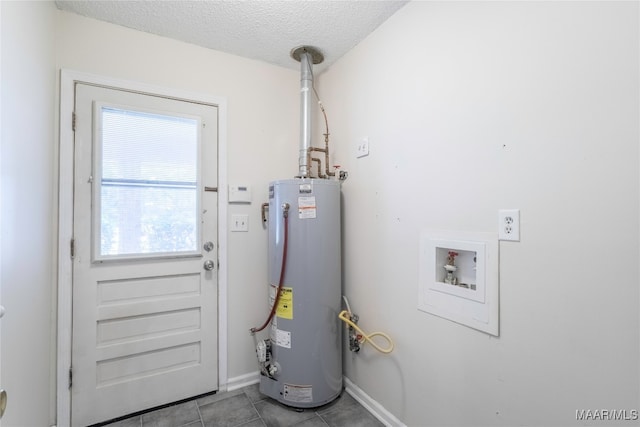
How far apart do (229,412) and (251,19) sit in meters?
2.46

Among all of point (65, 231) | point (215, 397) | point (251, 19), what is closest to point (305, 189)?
point (251, 19)

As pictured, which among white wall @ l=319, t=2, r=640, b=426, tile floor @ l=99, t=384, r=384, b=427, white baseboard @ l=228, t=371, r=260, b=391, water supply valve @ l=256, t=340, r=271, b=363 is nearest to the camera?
white wall @ l=319, t=2, r=640, b=426

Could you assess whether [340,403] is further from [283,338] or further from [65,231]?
[65,231]

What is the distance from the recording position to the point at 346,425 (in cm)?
173

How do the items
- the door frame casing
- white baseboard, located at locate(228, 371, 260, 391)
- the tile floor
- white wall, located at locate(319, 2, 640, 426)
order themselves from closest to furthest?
white wall, located at locate(319, 2, 640, 426), the door frame casing, the tile floor, white baseboard, located at locate(228, 371, 260, 391)

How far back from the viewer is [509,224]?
45.5 inches

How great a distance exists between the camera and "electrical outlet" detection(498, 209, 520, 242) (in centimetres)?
113

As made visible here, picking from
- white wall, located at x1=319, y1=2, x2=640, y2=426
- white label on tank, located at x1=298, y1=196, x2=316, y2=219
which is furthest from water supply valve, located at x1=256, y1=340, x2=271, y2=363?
white label on tank, located at x1=298, y1=196, x2=316, y2=219

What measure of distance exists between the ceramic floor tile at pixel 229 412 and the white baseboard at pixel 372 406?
66cm

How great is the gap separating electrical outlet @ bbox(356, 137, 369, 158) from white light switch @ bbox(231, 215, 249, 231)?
0.94 m

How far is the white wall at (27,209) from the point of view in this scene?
1.03m

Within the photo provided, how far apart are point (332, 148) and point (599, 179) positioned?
159 cm

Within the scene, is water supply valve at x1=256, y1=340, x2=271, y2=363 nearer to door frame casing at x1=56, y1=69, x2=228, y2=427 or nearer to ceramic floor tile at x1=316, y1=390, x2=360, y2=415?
ceramic floor tile at x1=316, y1=390, x2=360, y2=415

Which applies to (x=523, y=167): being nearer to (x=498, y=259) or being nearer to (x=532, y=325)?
(x=498, y=259)
